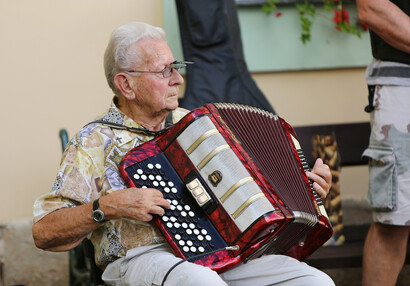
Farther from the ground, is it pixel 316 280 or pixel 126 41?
pixel 126 41

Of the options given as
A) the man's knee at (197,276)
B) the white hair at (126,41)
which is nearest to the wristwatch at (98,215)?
the man's knee at (197,276)

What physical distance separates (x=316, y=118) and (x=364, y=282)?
1.13 meters

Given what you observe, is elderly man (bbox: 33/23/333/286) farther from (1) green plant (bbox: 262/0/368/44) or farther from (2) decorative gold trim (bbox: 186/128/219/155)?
(1) green plant (bbox: 262/0/368/44)

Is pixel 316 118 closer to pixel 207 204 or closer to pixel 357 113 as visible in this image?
pixel 357 113

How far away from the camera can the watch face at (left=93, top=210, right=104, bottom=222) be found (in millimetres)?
2596

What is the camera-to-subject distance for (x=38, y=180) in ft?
13.4

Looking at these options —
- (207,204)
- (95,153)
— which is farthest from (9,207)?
(207,204)

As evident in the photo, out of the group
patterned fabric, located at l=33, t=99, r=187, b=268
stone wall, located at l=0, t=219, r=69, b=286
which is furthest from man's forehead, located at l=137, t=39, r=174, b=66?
stone wall, located at l=0, t=219, r=69, b=286

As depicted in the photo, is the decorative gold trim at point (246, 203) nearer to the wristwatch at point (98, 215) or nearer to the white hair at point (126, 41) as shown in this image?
the wristwatch at point (98, 215)

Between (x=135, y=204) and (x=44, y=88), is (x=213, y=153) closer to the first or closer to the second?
(x=135, y=204)

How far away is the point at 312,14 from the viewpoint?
419 cm

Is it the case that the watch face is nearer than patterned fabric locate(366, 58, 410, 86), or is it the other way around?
the watch face

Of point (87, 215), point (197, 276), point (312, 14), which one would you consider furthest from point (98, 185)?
point (312, 14)

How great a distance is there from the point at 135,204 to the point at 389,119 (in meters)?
1.30
